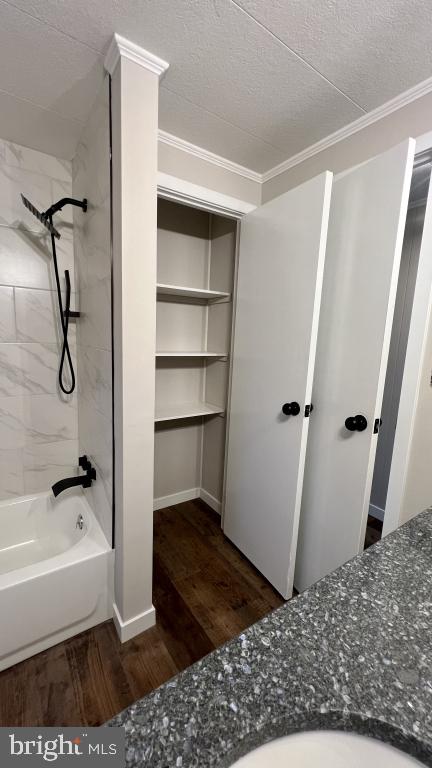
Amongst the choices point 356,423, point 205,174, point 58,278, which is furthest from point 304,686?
point 205,174

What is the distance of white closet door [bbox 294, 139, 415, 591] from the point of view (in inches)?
47.9

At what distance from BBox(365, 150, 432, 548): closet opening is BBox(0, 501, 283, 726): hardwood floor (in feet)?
3.16

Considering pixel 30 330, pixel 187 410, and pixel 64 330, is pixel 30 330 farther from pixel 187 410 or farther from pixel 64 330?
pixel 187 410

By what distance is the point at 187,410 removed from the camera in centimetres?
230

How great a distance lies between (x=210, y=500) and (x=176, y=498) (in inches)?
10.8

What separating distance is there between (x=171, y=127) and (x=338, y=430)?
5.32 ft

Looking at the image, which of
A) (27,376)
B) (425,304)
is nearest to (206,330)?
(27,376)

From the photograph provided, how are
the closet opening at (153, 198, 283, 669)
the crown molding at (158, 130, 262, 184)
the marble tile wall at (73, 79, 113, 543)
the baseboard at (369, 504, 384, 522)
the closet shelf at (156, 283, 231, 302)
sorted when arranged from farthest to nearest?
the baseboard at (369, 504, 384, 522) → the closet shelf at (156, 283, 231, 302) → the closet opening at (153, 198, 283, 669) → the crown molding at (158, 130, 262, 184) → the marble tile wall at (73, 79, 113, 543)

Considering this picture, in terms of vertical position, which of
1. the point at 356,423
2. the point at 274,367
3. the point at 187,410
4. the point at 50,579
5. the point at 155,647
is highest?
the point at 274,367

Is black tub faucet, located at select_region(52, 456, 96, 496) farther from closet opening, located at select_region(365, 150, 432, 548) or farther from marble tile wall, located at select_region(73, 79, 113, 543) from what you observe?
closet opening, located at select_region(365, 150, 432, 548)

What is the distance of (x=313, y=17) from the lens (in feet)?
3.14

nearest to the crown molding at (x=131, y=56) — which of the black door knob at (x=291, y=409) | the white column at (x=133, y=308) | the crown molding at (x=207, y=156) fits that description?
the white column at (x=133, y=308)

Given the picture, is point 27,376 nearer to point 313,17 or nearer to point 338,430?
point 338,430

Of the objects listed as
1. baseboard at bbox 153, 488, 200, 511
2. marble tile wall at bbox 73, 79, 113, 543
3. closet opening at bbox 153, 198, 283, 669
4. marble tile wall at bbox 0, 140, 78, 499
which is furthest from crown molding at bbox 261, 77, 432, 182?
baseboard at bbox 153, 488, 200, 511
